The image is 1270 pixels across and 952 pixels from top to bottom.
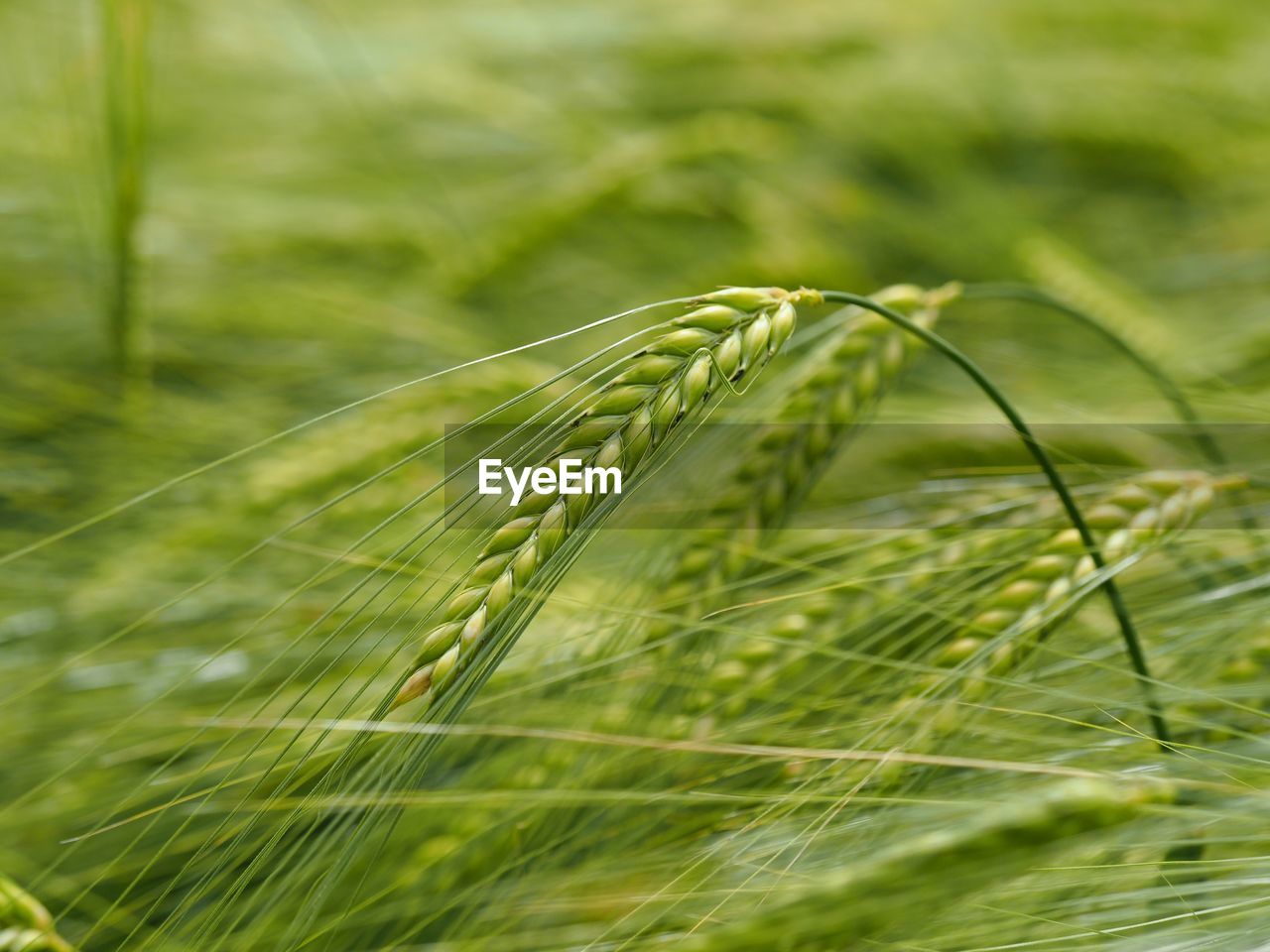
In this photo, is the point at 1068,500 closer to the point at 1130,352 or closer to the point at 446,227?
the point at 1130,352

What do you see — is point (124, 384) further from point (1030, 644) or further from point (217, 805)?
point (1030, 644)

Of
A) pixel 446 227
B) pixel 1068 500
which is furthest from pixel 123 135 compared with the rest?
pixel 1068 500

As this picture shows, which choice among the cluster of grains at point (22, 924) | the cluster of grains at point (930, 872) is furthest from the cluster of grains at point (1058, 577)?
the cluster of grains at point (22, 924)

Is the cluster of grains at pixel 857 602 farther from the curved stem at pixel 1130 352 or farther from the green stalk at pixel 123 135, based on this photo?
the green stalk at pixel 123 135

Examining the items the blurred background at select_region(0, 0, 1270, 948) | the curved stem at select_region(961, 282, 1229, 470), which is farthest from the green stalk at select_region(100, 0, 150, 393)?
the curved stem at select_region(961, 282, 1229, 470)

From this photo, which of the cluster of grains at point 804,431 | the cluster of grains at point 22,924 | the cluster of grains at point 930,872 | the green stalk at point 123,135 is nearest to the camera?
the cluster of grains at point 930,872

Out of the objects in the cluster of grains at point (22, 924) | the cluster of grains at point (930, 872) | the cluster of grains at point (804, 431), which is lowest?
the cluster of grains at point (22, 924)

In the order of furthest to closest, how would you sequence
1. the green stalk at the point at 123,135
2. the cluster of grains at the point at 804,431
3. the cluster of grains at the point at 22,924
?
the green stalk at the point at 123,135 → the cluster of grains at the point at 804,431 → the cluster of grains at the point at 22,924
